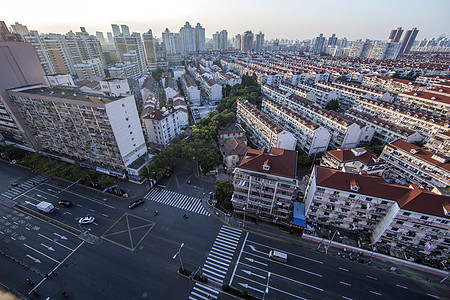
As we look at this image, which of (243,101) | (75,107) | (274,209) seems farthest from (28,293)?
(243,101)

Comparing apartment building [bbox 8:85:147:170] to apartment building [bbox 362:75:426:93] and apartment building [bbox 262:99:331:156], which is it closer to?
apartment building [bbox 262:99:331:156]

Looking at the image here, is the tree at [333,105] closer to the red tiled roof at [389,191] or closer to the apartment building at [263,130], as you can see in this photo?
the apartment building at [263,130]

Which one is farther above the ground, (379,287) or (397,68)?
(397,68)

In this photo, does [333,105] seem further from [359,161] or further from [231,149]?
[231,149]

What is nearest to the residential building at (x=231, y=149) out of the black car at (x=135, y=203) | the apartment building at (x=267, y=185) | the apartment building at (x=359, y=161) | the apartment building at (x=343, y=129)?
the apartment building at (x=267, y=185)

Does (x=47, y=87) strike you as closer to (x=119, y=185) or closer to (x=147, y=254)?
(x=119, y=185)

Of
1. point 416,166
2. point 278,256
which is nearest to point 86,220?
point 278,256
